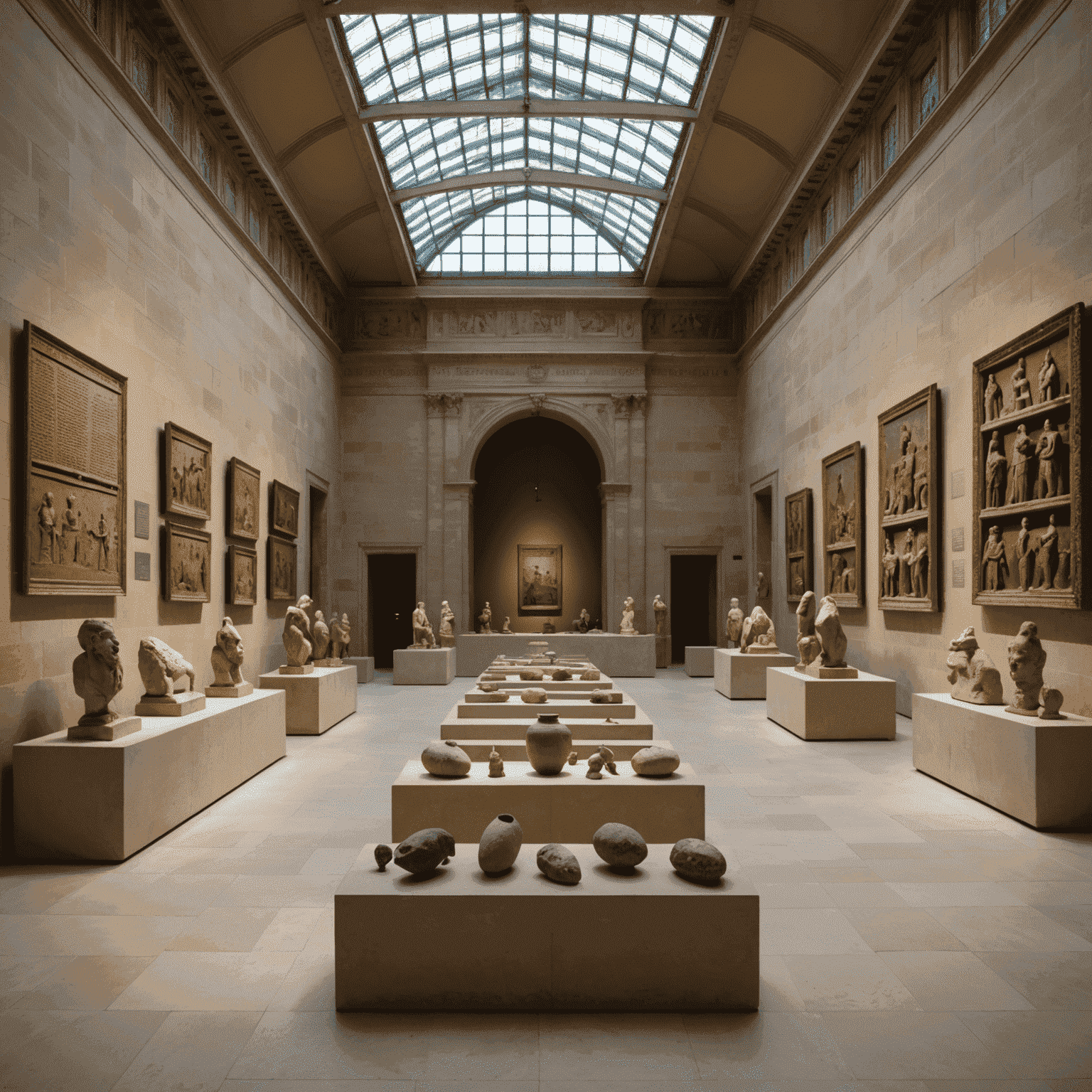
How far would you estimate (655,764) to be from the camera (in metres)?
5.70

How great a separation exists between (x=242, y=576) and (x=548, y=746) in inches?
377

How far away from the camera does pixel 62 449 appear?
7.82 metres

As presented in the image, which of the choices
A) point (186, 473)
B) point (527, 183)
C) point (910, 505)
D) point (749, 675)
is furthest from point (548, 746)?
point (527, 183)

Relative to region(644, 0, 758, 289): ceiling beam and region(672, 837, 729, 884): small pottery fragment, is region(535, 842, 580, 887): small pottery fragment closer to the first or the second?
region(672, 837, 729, 884): small pottery fragment

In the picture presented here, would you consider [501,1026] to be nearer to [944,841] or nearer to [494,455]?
[944,841]

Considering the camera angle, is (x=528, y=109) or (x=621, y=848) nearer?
(x=621, y=848)

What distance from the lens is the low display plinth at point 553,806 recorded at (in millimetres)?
5473

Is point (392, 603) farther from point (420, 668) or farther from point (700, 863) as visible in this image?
point (700, 863)

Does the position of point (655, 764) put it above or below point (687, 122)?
below

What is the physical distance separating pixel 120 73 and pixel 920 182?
10.4 meters

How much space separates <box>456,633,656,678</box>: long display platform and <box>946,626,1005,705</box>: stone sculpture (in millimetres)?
10641

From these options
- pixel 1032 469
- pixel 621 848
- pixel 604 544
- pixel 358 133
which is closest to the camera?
pixel 621 848

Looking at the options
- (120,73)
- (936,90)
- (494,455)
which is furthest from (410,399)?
(936,90)

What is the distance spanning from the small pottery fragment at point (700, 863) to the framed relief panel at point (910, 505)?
333 inches
